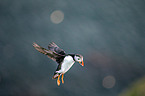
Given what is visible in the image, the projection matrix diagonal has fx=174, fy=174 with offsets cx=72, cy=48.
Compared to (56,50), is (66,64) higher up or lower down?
lower down

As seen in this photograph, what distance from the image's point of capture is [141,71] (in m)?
5.09

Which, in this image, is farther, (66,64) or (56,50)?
(56,50)

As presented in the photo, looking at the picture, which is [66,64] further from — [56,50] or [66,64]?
[56,50]

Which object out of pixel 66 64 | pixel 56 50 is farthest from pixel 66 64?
pixel 56 50

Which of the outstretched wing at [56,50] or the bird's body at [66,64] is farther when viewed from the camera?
the outstretched wing at [56,50]

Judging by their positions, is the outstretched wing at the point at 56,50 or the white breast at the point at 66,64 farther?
the outstretched wing at the point at 56,50

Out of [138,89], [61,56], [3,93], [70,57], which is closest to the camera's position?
[138,89]

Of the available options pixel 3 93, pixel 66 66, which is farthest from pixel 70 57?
pixel 3 93

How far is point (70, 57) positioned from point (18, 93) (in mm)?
3526

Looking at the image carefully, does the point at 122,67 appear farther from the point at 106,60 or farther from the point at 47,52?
the point at 47,52

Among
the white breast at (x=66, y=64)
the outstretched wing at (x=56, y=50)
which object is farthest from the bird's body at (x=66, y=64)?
the outstretched wing at (x=56, y=50)

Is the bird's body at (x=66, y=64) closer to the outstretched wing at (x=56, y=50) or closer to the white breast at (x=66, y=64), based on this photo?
the white breast at (x=66, y=64)

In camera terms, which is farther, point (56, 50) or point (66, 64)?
point (56, 50)

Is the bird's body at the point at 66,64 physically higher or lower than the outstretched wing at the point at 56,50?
lower
